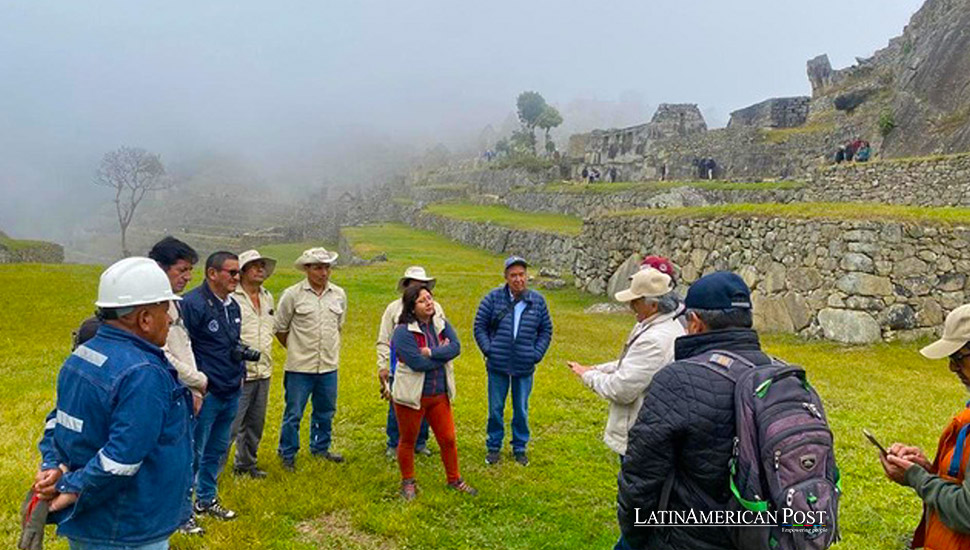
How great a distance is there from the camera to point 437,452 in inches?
242

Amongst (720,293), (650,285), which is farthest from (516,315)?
(720,293)

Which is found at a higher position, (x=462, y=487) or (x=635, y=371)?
(x=635, y=371)

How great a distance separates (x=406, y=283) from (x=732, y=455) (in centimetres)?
337

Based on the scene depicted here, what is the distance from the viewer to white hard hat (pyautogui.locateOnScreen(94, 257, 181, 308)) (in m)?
2.54

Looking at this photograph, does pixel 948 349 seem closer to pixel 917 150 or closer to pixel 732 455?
pixel 732 455

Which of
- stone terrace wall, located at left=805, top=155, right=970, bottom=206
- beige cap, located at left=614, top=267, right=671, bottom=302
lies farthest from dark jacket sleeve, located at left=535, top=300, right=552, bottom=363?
stone terrace wall, located at left=805, top=155, right=970, bottom=206

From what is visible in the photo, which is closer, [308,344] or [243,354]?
[243,354]

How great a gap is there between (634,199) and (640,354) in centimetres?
2458

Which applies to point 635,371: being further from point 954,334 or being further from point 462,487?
point 462,487

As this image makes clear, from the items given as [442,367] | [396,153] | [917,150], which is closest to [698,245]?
[917,150]

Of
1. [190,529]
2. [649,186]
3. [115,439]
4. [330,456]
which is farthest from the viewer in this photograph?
[649,186]

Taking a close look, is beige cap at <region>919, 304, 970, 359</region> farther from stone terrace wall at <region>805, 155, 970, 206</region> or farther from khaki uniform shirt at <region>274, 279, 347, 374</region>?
stone terrace wall at <region>805, 155, 970, 206</region>

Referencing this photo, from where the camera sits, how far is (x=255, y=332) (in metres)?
5.14

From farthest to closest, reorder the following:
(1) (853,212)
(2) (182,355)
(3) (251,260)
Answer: (1) (853,212) < (3) (251,260) < (2) (182,355)
